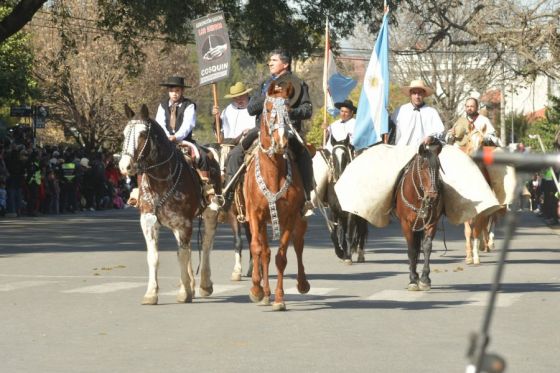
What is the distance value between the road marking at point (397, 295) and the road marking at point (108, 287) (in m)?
2.90

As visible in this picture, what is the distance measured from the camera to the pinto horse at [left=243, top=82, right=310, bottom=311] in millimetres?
12516

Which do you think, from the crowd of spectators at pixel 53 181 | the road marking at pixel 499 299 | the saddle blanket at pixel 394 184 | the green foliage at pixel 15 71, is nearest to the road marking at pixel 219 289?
the saddle blanket at pixel 394 184

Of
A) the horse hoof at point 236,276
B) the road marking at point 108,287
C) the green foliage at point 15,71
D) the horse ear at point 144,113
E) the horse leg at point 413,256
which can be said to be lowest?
the road marking at point 108,287

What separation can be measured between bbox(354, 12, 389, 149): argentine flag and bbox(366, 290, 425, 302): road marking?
5019 millimetres

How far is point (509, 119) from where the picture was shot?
101 m

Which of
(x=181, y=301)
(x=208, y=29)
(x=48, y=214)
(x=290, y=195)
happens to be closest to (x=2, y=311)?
(x=181, y=301)

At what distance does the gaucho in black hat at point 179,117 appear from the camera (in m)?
14.3

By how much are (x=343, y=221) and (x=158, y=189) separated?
7.18 meters

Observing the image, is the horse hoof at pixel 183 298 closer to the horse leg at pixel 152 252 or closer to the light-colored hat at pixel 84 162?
the horse leg at pixel 152 252

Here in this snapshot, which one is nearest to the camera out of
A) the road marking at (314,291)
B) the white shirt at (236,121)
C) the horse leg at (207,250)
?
the horse leg at (207,250)

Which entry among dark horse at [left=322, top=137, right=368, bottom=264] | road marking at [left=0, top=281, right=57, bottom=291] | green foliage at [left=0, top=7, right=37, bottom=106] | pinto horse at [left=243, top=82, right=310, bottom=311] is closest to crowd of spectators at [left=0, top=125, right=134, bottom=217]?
green foliage at [left=0, top=7, right=37, bottom=106]

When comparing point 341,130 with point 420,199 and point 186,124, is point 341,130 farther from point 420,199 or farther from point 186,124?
point 186,124

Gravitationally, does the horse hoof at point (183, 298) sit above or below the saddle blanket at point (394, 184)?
below

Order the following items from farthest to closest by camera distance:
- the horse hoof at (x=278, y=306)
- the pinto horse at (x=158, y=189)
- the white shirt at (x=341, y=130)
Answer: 1. the white shirt at (x=341, y=130)
2. the pinto horse at (x=158, y=189)
3. the horse hoof at (x=278, y=306)
